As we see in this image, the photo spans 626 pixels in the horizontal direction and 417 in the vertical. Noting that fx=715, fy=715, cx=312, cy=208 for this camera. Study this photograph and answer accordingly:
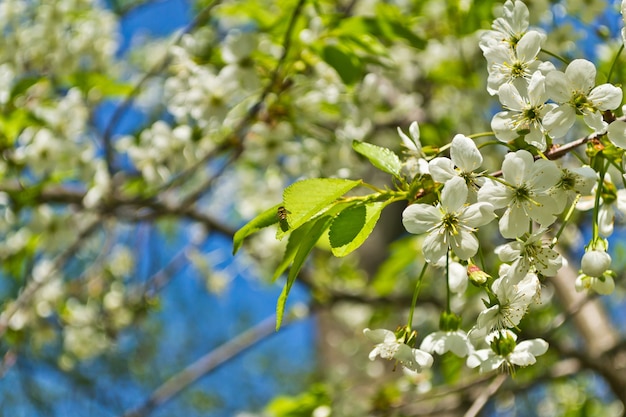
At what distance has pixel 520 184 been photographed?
3.08ft

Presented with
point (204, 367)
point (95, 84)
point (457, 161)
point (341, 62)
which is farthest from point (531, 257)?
point (204, 367)

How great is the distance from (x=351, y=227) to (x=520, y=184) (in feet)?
0.77

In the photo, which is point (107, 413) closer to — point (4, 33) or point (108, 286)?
point (108, 286)

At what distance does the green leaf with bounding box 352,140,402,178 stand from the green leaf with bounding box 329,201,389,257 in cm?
7

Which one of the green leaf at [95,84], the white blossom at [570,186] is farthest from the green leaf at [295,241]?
the green leaf at [95,84]

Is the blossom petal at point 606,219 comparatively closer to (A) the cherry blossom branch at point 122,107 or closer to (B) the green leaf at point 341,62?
(B) the green leaf at point 341,62

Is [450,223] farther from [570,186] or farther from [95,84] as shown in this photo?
[95,84]

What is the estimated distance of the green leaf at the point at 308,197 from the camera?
96 cm

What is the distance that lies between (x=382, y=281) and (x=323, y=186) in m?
1.52

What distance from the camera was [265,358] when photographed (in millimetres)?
7504

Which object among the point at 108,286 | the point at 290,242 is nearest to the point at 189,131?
the point at 290,242

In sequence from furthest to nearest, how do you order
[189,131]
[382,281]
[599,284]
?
[382,281], [189,131], [599,284]

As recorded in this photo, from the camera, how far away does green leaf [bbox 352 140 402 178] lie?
1.06m

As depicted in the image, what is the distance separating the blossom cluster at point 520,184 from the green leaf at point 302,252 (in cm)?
13
